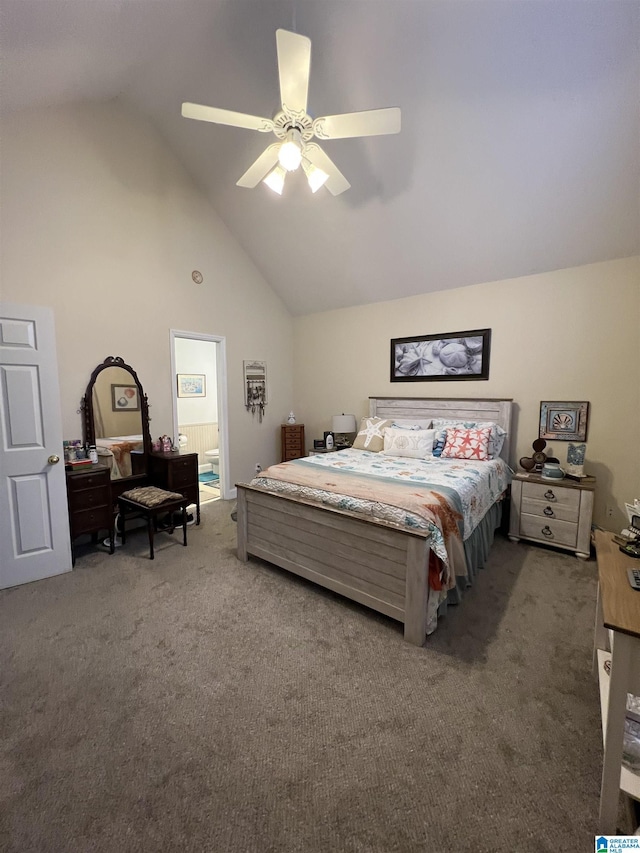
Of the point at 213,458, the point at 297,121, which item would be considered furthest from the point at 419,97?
the point at 213,458

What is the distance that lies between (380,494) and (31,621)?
233cm

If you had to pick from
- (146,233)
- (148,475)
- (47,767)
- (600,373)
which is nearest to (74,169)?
(146,233)

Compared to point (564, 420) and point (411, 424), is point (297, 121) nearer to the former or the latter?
point (411, 424)

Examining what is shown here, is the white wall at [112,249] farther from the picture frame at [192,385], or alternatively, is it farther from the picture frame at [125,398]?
the picture frame at [192,385]

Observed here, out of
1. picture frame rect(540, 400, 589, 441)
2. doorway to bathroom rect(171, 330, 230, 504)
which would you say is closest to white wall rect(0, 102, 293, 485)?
doorway to bathroom rect(171, 330, 230, 504)

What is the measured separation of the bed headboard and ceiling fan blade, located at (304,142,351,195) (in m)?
2.39

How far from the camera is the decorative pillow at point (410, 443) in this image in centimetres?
361

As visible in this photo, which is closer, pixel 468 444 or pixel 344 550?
pixel 344 550

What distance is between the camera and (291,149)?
6.94ft

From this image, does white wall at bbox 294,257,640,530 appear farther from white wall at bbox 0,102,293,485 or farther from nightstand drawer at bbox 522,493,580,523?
white wall at bbox 0,102,293,485

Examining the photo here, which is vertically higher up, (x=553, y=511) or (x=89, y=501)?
(x=89, y=501)

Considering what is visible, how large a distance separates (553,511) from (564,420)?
0.90 m

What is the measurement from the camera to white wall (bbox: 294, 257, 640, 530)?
3.13 metres

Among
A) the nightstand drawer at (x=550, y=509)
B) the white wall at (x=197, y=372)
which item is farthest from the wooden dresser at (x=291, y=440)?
the nightstand drawer at (x=550, y=509)
